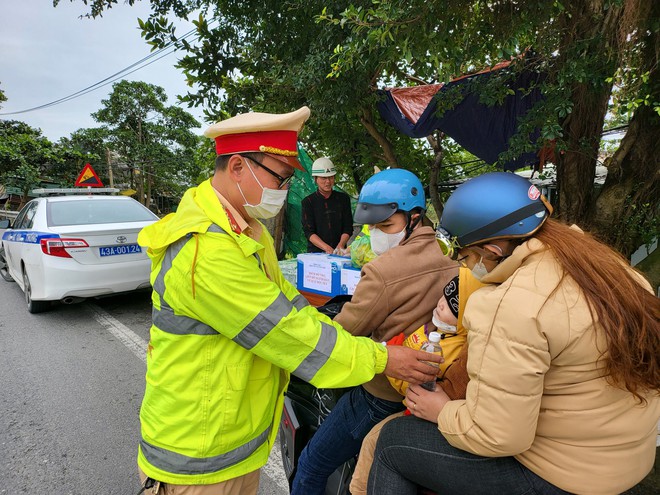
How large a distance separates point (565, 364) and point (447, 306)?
494 millimetres

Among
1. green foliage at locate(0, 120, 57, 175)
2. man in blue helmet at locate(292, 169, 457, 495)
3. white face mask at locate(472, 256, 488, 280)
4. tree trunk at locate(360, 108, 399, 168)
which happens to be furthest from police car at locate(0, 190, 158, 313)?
green foliage at locate(0, 120, 57, 175)

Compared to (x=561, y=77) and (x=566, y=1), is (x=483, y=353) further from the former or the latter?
(x=566, y=1)

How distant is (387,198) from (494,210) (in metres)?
0.67

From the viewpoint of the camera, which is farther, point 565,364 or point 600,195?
point 600,195

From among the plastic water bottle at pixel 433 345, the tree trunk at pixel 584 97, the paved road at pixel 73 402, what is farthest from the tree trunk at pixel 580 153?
the paved road at pixel 73 402

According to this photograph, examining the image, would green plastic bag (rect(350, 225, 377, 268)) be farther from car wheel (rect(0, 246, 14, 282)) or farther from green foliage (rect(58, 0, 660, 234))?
car wheel (rect(0, 246, 14, 282))

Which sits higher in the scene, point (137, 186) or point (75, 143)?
point (75, 143)

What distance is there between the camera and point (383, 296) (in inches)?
61.3

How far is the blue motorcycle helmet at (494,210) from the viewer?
1.19 metres

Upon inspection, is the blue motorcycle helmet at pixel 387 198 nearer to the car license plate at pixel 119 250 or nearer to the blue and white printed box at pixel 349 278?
the blue and white printed box at pixel 349 278

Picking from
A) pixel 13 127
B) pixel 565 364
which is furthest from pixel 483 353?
pixel 13 127

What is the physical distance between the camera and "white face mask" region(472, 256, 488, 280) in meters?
1.31

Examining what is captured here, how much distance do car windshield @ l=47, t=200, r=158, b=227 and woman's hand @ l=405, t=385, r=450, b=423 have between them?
562 centimetres

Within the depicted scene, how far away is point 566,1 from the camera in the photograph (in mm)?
2910
